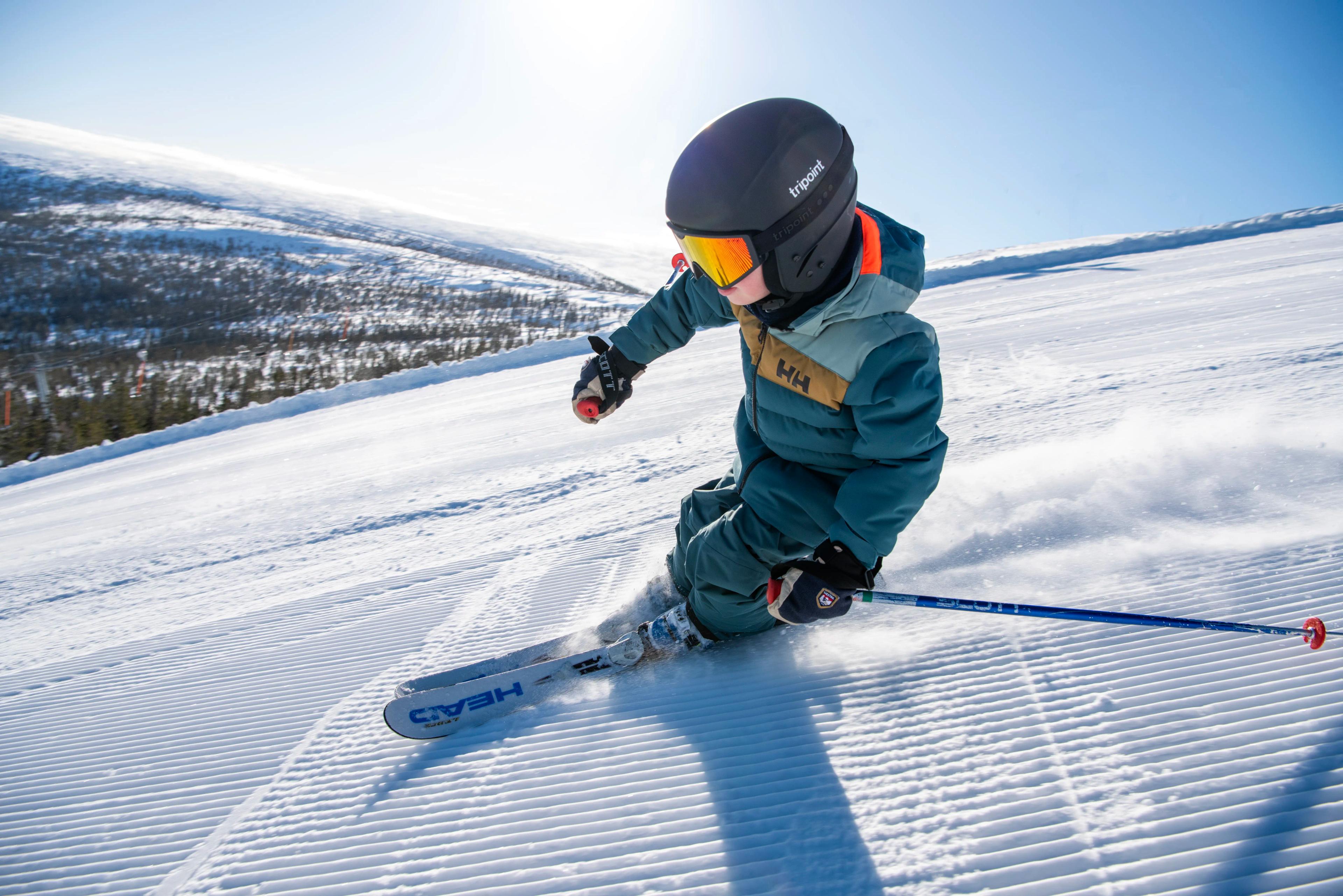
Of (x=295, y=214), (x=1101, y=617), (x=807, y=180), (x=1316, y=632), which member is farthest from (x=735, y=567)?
(x=295, y=214)

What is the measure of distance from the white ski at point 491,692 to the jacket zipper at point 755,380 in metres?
0.68

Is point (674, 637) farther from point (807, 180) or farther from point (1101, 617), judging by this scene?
point (807, 180)

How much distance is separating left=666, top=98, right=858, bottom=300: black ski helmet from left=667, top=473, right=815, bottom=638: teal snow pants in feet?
2.26

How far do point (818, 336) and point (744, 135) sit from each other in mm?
478

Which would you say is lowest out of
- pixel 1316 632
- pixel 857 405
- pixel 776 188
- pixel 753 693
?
pixel 753 693

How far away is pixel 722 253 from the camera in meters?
1.42

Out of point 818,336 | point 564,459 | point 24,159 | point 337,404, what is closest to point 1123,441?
point 818,336

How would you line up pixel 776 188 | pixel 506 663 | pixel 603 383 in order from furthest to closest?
pixel 603 383, pixel 506 663, pixel 776 188

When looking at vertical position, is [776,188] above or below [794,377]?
above

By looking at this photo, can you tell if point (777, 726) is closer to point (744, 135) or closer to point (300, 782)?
point (300, 782)

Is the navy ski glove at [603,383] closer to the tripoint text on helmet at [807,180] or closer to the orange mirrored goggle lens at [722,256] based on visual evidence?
the orange mirrored goggle lens at [722,256]

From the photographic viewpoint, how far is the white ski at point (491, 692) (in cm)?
171

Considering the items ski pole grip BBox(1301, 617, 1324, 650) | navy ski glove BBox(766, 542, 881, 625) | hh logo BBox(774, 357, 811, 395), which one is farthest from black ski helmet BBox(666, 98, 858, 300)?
ski pole grip BBox(1301, 617, 1324, 650)

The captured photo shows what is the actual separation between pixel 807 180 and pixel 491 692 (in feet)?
5.07
